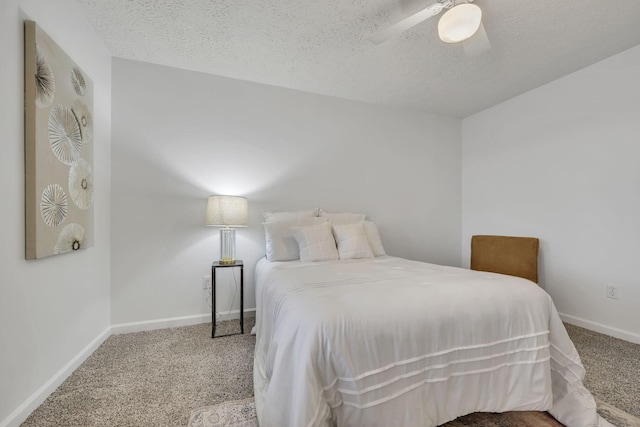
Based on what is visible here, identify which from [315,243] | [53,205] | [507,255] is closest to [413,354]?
[315,243]

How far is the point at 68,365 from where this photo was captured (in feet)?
5.43

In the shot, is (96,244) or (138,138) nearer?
(96,244)

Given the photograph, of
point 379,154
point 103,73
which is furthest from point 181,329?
point 379,154

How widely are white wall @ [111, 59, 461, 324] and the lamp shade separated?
13.7 inches

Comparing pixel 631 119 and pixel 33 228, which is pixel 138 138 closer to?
pixel 33 228

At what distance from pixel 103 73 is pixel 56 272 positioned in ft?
5.36

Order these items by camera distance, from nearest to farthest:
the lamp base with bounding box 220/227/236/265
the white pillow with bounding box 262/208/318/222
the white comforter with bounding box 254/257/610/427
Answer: the white comforter with bounding box 254/257/610/427 < the lamp base with bounding box 220/227/236/265 < the white pillow with bounding box 262/208/318/222

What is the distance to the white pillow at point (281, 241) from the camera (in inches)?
94.7

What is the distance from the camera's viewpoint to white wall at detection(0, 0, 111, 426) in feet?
4.01

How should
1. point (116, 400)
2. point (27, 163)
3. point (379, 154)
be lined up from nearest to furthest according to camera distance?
point (27, 163), point (116, 400), point (379, 154)

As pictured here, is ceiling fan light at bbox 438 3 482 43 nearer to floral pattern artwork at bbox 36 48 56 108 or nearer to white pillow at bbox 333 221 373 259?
white pillow at bbox 333 221 373 259

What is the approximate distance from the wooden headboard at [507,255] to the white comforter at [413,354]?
5.23 ft

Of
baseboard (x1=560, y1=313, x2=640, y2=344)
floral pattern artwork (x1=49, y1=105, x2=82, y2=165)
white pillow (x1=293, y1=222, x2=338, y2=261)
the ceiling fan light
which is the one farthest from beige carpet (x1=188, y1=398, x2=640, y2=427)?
the ceiling fan light

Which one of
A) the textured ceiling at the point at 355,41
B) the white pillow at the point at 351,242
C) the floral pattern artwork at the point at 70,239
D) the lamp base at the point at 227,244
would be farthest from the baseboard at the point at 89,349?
the textured ceiling at the point at 355,41
